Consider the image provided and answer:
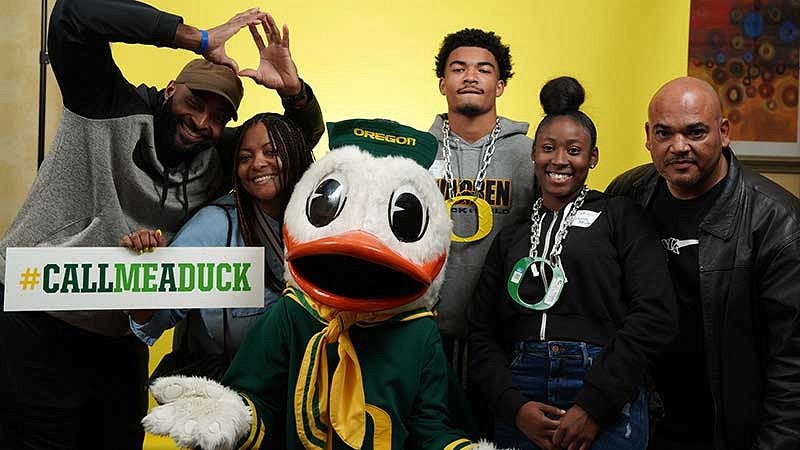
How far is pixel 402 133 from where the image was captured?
1.38 metres

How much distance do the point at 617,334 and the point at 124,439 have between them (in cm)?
117

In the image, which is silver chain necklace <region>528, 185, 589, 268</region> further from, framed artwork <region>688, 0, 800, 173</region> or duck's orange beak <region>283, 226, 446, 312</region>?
framed artwork <region>688, 0, 800, 173</region>

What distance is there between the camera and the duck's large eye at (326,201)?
4.09 feet

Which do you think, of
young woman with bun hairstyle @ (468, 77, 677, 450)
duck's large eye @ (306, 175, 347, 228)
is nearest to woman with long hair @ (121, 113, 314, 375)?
duck's large eye @ (306, 175, 347, 228)

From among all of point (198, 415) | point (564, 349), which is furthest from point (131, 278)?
point (564, 349)

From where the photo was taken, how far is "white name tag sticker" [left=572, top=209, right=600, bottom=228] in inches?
60.1

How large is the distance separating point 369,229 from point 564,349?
510mm

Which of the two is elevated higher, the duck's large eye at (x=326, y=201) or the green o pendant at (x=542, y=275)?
the duck's large eye at (x=326, y=201)

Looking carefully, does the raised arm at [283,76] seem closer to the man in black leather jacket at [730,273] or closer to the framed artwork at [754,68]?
the man in black leather jacket at [730,273]

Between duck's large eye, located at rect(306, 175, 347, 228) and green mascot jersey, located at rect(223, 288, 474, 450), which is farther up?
duck's large eye, located at rect(306, 175, 347, 228)

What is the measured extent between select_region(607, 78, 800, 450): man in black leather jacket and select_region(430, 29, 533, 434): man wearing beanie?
0.35 meters

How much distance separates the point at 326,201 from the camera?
126cm

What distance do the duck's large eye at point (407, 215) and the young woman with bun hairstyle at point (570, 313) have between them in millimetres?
334

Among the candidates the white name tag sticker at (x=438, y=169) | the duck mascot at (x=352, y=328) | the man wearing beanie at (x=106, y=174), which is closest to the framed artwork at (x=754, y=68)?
the white name tag sticker at (x=438, y=169)
